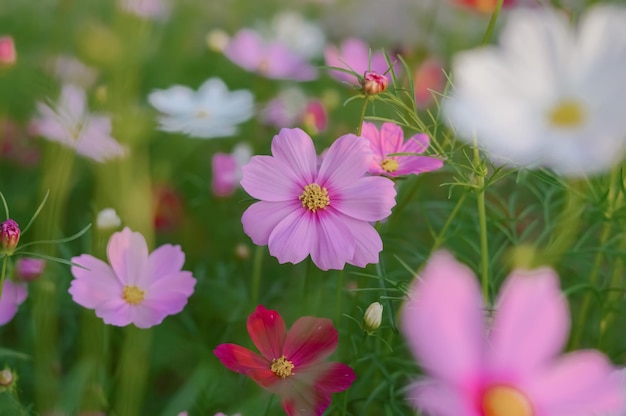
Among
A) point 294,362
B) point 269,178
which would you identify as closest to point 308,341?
point 294,362

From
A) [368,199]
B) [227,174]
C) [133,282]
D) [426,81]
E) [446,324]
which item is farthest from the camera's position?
[426,81]

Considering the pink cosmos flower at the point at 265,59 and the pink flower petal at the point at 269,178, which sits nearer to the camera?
the pink flower petal at the point at 269,178

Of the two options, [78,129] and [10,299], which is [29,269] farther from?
[78,129]

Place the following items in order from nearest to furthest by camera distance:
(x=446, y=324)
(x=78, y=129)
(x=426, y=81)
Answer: (x=446, y=324), (x=78, y=129), (x=426, y=81)

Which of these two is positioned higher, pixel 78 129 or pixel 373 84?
pixel 373 84

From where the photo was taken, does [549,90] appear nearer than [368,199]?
Yes

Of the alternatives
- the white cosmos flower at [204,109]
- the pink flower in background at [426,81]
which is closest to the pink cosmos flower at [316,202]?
the white cosmos flower at [204,109]

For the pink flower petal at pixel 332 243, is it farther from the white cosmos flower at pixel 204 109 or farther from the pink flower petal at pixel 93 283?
the white cosmos flower at pixel 204 109
